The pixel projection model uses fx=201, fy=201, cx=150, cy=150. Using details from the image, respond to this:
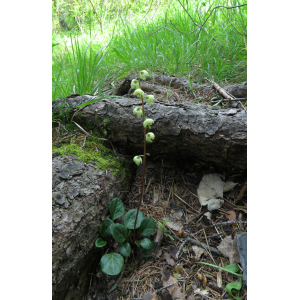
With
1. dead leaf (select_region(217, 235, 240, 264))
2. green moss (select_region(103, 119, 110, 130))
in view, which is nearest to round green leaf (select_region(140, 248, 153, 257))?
dead leaf (select_region(217, 235, 240, 264))

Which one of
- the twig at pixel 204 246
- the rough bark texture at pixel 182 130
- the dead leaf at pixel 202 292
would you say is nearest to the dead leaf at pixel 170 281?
the dead leaf at pixel 202 292

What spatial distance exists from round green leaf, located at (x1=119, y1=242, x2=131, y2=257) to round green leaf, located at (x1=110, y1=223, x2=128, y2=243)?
4 cm

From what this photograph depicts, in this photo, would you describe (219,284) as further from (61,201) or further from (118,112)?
(118,112)

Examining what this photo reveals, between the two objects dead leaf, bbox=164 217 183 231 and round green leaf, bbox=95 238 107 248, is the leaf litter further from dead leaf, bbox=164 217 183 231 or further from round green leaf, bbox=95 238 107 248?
round green leaf, bbox=95 238 107 248

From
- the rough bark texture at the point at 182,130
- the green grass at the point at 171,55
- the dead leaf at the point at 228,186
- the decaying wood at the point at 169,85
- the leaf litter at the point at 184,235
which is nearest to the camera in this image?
the leaf litter at the point at 184,235

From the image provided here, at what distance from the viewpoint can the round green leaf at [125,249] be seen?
4.01 ft

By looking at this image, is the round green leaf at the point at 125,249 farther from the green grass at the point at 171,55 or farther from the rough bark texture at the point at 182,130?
the green grass at the point at 171,55

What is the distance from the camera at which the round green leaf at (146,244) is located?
4.06ft

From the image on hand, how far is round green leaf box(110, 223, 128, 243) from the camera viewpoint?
1.22 meters

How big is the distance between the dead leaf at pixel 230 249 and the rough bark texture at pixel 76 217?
0.77 m

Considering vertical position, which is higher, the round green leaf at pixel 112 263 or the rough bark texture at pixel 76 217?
the rough bark texture at pixel 76 217

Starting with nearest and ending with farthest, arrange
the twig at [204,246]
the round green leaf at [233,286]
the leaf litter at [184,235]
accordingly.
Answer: the round green leaf at [233,286] → the leaf litter at [184,235] → the twig at [204,246]

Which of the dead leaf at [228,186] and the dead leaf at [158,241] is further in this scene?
the dead leaf at [228,186]

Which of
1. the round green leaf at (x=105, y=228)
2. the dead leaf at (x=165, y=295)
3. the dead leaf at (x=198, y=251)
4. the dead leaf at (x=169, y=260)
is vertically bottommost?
the dead leaf at (x=165, y=295)
